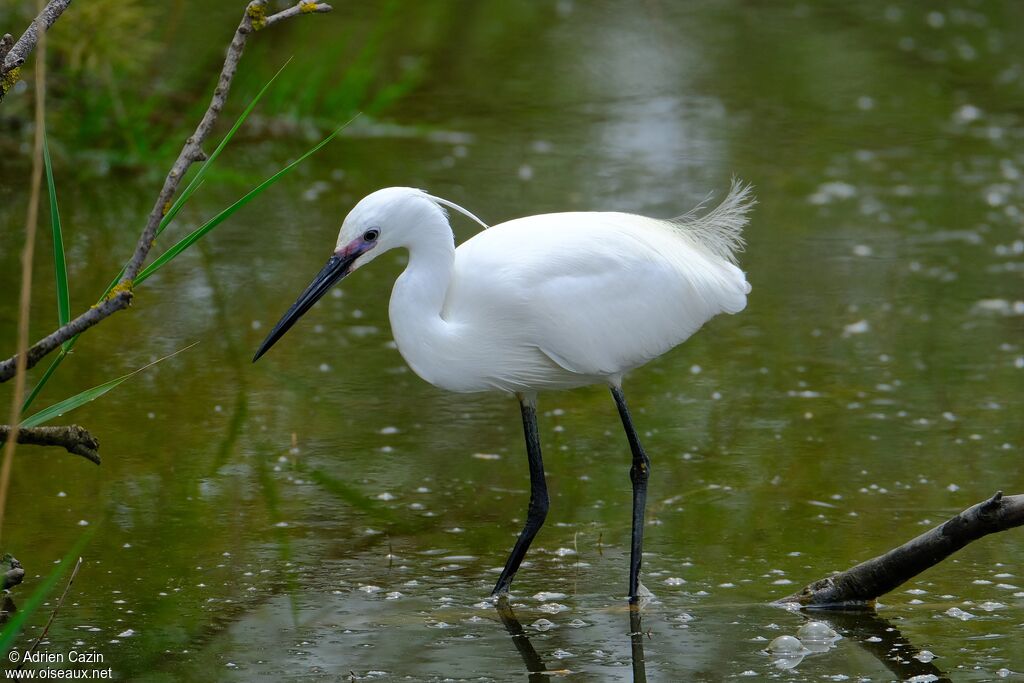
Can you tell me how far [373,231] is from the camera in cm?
361

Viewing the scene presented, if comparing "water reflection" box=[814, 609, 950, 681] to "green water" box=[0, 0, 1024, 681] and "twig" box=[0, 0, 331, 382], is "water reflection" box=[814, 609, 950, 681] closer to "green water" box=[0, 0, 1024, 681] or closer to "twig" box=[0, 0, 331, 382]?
"green water" box=[0, 0, 1024, 681]

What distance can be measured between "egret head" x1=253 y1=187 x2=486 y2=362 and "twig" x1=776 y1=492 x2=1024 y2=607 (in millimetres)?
1329

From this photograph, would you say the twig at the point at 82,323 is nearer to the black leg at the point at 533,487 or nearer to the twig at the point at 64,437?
the twig at the point at 64,437

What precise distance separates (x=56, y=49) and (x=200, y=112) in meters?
0.98

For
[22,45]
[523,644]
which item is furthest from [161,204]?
[523,644]

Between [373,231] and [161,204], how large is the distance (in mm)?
1032

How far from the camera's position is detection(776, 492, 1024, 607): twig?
3.19 m

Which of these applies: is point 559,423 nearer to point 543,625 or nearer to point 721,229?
point 721,229

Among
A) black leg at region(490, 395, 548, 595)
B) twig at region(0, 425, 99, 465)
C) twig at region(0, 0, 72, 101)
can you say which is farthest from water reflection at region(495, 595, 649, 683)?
twig at region(0, 0, 72, 101)

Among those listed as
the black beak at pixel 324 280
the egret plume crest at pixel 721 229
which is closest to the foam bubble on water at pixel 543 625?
the black beak at pixel 324 280

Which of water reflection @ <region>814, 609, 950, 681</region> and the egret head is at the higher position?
the egret head

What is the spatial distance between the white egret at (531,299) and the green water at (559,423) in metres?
0.38

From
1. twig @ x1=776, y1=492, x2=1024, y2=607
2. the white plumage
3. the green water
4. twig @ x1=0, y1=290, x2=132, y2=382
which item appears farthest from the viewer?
the white plumage

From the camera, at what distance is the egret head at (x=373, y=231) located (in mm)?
3586
